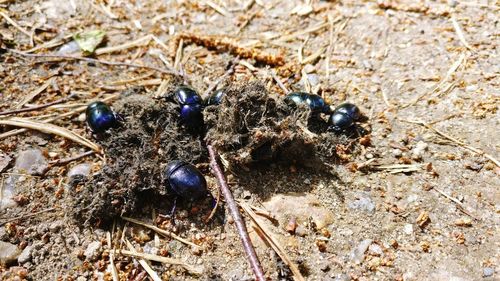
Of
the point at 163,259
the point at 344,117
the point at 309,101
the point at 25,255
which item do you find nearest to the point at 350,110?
the point at 344,117

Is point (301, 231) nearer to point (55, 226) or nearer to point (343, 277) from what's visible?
point (343, 277)

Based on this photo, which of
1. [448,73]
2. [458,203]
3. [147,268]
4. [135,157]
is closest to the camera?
[147,268]

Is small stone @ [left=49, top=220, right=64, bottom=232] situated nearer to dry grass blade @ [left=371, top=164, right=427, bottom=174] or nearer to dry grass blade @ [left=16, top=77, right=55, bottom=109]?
dry grass blade @ [left=16, top=77, right=55, bottom=109]

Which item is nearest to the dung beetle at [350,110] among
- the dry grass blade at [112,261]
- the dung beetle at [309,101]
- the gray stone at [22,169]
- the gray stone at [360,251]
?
the dung beetle at [309,101]

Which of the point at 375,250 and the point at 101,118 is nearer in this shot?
the point at 375,250

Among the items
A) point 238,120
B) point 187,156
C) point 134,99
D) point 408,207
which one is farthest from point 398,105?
point 134,99

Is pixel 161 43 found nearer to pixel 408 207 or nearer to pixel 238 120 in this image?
pixel 238 120

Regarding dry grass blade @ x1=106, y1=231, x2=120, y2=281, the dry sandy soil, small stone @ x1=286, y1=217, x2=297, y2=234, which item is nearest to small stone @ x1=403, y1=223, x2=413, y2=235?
the dry sandy soil
